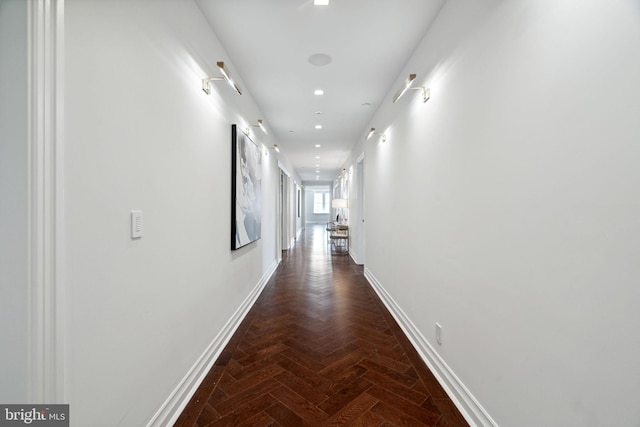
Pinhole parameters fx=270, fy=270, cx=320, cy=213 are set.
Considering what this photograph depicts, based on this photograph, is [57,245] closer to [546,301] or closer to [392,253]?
[546,301]

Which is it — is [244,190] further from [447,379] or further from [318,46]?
[447,379]

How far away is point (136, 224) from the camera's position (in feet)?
4.36

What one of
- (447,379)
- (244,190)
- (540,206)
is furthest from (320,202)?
(540,206)

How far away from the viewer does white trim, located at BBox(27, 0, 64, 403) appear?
33.5 inches

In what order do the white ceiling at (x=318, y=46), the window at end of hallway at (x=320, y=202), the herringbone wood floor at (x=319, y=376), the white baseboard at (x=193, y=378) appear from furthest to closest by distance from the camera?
the window at end of hallway at (x=320, y=202) → the white ceiling at (x=318, y=46) → the herringbone wood floor at (x=319, y=376) → the white baseboard at (x=193, y=378)

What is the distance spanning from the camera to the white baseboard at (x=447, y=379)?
61.9 inches

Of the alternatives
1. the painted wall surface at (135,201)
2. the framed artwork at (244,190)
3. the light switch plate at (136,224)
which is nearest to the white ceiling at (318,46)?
the painted wall surface at (135,201)

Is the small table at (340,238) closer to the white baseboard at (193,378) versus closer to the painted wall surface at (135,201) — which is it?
the white baseboard at (193,378)

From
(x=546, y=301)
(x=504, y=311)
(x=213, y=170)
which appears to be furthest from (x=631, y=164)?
(x=213, y=170)

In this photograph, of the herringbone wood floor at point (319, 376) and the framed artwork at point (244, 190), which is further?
the framed artwork at point (244, 190)

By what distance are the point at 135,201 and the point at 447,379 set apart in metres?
2.29

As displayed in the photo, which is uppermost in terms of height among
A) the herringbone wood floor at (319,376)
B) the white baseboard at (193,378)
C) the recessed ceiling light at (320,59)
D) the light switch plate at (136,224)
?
the recessed ceiling light at (320,59)

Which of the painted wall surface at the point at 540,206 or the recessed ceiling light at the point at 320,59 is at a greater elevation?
the recessed ceiling light at the point at 320,59

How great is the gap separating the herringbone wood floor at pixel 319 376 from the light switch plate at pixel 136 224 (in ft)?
3.94
